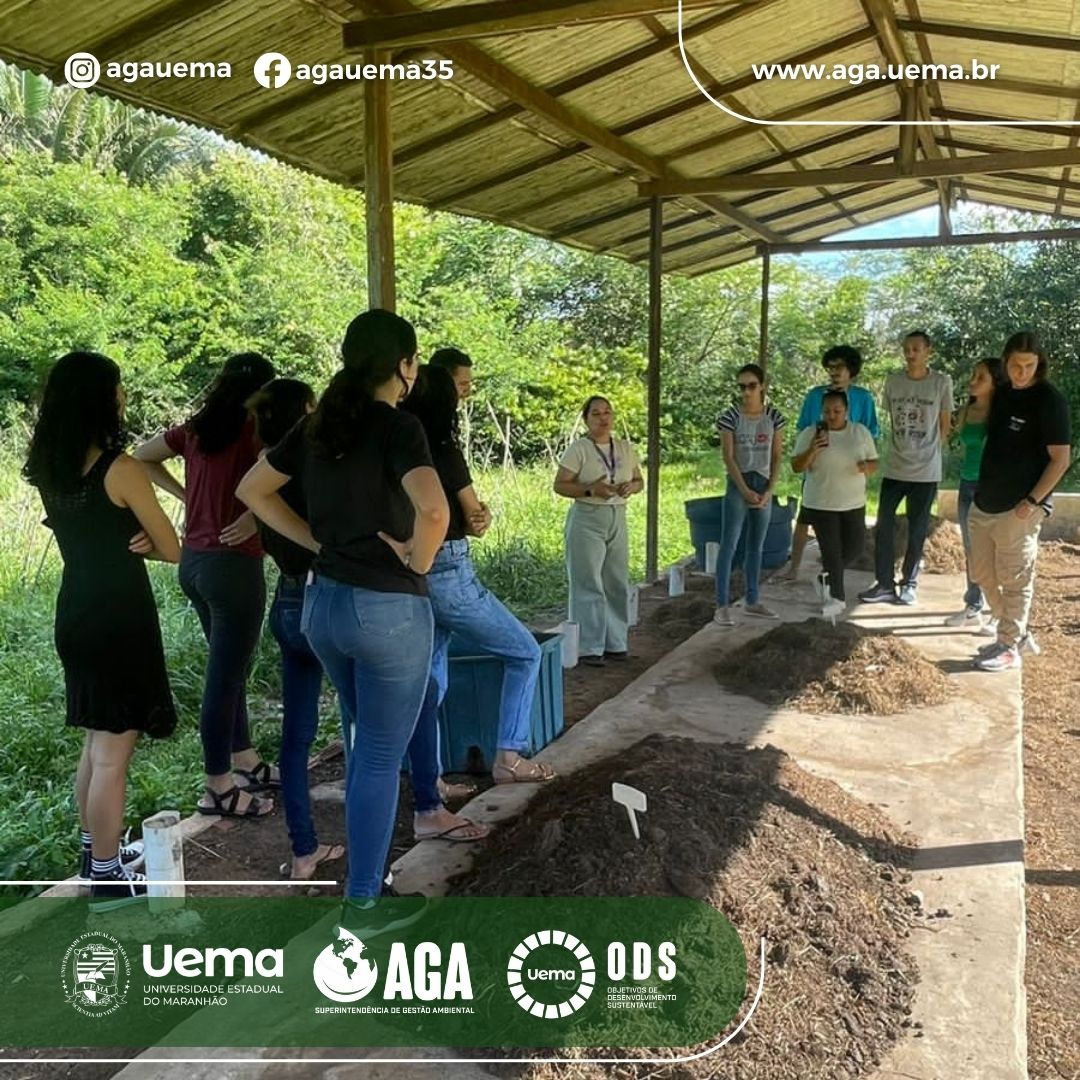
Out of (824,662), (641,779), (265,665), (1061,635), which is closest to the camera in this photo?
(641,779)

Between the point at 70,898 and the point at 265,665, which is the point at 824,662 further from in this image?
the point at 70,898

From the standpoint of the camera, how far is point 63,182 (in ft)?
46.4

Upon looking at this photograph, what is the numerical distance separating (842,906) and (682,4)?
2.77 m

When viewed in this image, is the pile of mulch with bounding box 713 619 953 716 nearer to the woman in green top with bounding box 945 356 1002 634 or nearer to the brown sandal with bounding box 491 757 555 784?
the woman in green top with bounding box 945 356 1002 634

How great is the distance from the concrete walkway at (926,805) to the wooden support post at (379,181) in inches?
79.0

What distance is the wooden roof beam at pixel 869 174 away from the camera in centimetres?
645

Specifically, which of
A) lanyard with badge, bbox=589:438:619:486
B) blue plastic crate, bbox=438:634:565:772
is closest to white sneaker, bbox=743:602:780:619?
lanyard with badge, bbox=589:438:619:486

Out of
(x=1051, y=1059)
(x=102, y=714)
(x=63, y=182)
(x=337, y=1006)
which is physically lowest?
(x=1051, y=1059)

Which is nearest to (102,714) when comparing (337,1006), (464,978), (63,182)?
(337,1006)

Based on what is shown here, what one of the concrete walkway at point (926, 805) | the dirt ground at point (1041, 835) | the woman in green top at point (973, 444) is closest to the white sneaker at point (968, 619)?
the woman in green top at point (973, 444)

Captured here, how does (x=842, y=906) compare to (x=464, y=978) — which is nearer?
(x=464, y=978)

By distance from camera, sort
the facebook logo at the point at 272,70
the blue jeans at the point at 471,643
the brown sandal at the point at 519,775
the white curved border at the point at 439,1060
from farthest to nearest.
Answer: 1. the facebook logo at the point at 272,70
2. the brown sandal at the point at 519,775
3. the blue jeans at the point at 471,643
4. the white curved border at the point at 439,1060

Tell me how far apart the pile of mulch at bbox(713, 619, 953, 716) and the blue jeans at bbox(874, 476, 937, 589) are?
1.26 m

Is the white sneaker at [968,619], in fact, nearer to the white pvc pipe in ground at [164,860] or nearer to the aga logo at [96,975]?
the white pvc pipe in ground at [164,860]
